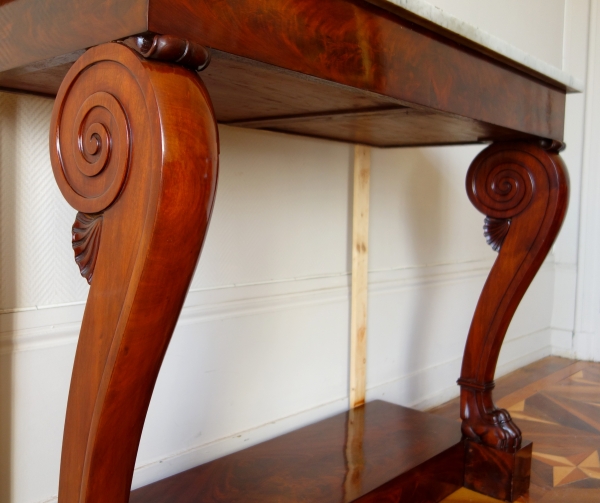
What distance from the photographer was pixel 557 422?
194cm

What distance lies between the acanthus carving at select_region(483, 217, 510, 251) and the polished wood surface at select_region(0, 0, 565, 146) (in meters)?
0.22

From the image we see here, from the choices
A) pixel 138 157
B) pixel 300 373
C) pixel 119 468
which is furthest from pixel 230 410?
pixel 138 157

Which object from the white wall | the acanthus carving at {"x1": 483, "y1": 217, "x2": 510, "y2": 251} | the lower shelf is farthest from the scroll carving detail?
the white wall

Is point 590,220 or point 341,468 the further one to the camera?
point 590,220

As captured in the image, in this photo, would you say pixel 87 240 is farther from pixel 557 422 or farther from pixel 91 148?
pixel 557 422

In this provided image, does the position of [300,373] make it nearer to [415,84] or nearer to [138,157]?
[415,84]

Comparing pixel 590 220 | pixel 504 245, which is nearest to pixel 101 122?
pixel 504 245

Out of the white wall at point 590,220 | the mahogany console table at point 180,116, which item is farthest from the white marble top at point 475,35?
the white wall at point 590,220

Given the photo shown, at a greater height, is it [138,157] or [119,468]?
[138,157]

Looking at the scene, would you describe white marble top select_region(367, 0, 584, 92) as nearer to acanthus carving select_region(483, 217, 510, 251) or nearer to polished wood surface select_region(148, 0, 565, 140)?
polished wood surface select_region(148, 0, 565, 140)

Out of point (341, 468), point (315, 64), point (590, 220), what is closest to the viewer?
point (315, 64)

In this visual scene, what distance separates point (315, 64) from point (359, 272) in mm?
1033

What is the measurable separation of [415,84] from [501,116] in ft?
0.98

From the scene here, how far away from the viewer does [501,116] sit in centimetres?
113
